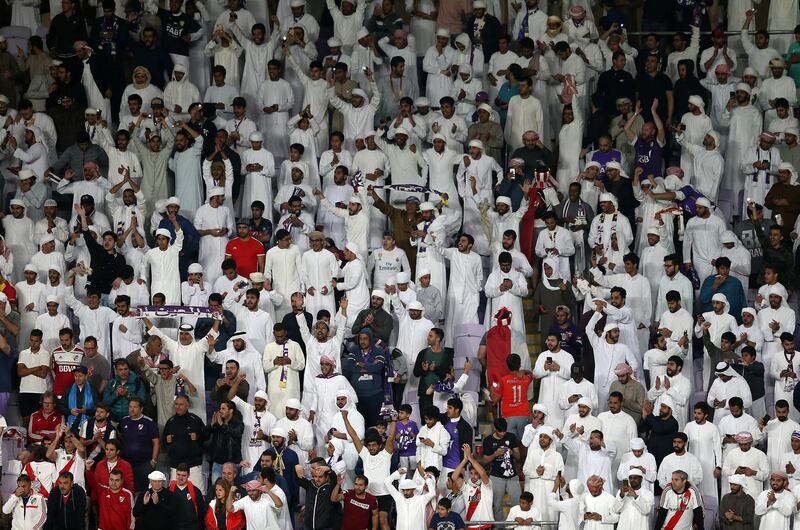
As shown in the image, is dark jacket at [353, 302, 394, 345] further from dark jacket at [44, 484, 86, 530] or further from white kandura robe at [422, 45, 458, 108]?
white kandura robe at [422, 45, 458, 108]

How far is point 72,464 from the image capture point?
22.3 m

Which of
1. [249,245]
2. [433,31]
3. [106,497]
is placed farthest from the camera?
[433,31]

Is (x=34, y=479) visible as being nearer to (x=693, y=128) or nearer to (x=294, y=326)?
(x=294, y=326)

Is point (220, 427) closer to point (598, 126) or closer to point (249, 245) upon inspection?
point (249, 245)

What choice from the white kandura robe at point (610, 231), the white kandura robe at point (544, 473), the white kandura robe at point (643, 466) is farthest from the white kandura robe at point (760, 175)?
the white kandura robe at point (544, 473)

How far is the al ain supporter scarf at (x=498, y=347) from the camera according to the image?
78.9 ft

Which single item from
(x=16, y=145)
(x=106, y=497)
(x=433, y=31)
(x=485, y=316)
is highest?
(x=433, y=31)

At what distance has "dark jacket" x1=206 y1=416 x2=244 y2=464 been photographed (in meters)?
22.7

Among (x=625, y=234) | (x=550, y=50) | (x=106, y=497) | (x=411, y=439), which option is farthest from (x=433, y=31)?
(x=106, y=497)

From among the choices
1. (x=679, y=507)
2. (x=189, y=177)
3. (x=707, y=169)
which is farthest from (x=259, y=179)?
(x=679, y=507)

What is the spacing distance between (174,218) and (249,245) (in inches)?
43.6

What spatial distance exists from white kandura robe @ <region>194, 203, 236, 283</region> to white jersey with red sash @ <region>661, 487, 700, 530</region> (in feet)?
23.3

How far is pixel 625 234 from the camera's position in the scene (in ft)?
85.0

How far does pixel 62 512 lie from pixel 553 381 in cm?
645
